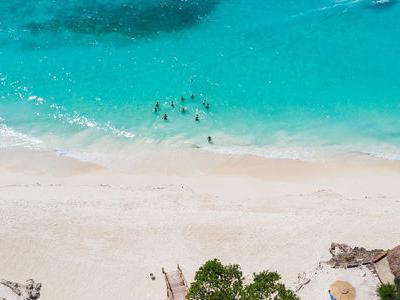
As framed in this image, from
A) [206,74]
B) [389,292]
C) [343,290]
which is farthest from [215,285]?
[206,74]

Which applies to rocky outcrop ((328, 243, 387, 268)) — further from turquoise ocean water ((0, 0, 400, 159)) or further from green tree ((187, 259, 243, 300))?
turquoise ocean water ((0, 0, 400, 159))

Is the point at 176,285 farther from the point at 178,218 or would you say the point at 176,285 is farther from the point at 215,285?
the point at 178,218

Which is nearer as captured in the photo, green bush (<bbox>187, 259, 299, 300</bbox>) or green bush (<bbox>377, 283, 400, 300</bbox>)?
green bush (<bbox>187, 259, 299, 300</bbox>)

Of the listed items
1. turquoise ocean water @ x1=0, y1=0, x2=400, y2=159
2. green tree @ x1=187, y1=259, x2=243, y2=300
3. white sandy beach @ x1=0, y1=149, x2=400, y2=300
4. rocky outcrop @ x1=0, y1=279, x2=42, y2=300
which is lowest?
green tree @ x1=187, y1=259, x2=243, y2=300

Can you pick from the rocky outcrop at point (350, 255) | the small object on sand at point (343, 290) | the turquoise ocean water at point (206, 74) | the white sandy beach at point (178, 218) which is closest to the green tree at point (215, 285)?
the white sandy beach at point (178, 218)

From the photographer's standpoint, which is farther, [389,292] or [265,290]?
[389,292]

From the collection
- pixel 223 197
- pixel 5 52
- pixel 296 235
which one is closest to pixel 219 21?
pixel 5 52

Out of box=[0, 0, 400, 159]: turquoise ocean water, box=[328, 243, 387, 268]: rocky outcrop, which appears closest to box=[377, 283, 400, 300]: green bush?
box=[328, 243, 387, 268]: rocky outcrop
